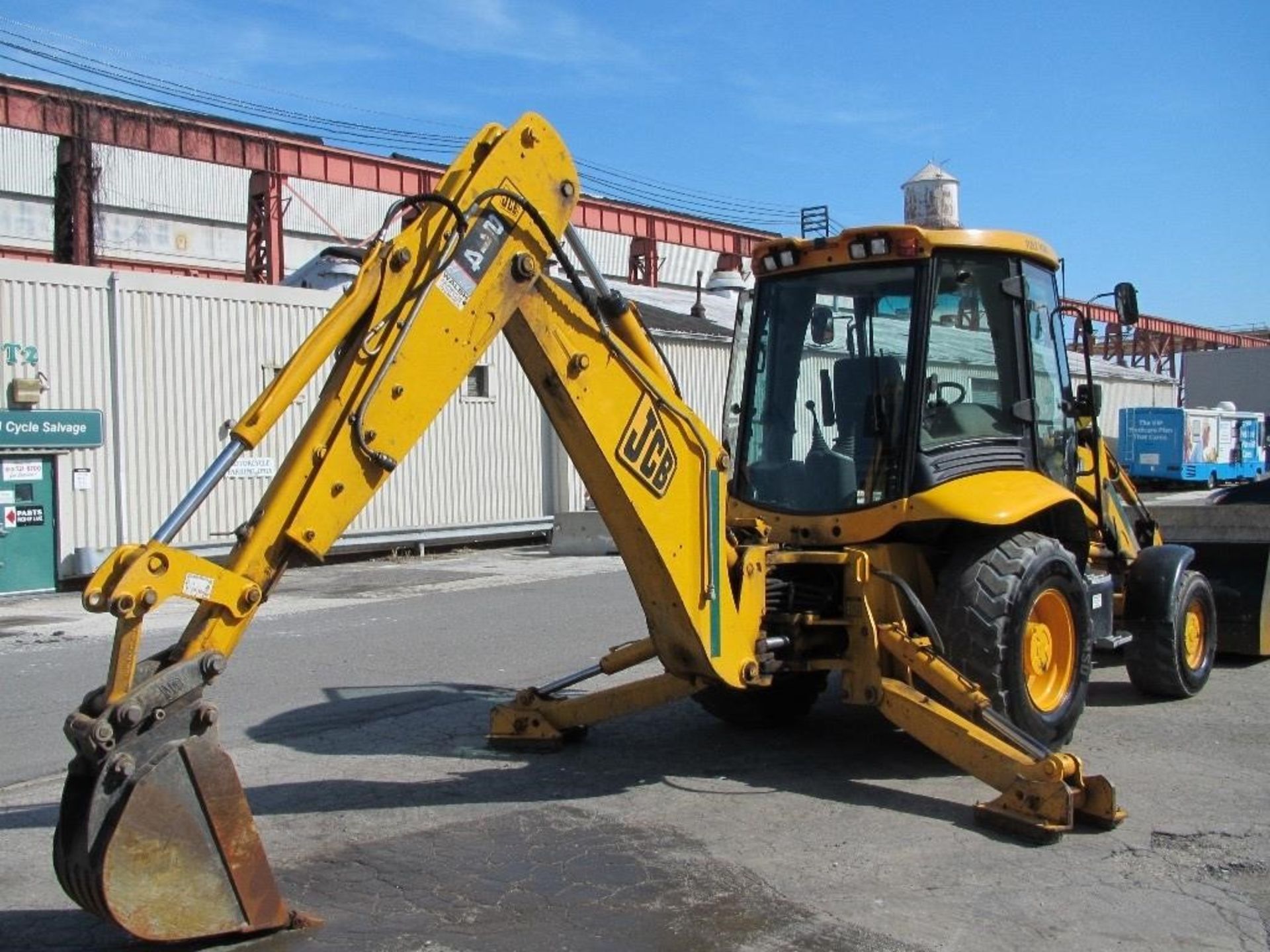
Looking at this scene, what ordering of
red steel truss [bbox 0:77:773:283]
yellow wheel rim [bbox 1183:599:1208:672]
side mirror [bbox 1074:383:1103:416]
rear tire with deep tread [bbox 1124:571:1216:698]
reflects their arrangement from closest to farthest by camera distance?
side mirror [bbox 1074:383:1103:416] < rear tire with deep tread [bbox 1124:571:1216:698] < yellow wheel rim [bbox 1183:599:1208:672] < red steel truss [bbox 0:77:773:283]

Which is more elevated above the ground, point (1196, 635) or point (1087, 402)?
point (1087, 402)

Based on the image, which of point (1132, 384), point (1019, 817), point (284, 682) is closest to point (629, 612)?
point (284, 682)

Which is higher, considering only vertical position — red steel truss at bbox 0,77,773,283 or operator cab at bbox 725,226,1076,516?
red steel truss at bbox 0,77,773,283

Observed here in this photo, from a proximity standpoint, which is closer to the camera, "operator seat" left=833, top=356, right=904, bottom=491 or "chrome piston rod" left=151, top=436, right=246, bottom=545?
"chrome piston rod" left=151, top=436, right=246, bottom=545

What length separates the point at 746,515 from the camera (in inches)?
289

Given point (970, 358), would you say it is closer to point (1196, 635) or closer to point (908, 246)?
point (908, 246)

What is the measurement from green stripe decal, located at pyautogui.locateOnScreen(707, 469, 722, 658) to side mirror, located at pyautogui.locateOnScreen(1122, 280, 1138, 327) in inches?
123

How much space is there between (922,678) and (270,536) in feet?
10.8

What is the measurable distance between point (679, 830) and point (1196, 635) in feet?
15.5

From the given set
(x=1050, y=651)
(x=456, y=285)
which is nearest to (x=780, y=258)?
(x=1050, y=651)

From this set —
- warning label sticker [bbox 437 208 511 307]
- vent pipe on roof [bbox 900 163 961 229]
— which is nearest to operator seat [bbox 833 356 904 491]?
warning label sticker [bbox 437 208 511 307]

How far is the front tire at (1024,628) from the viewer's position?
652 centimetres

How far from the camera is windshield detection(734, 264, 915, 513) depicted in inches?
274

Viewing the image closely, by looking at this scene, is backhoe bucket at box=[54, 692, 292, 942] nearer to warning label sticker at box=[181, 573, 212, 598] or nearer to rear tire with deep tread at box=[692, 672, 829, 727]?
warning label sticker at box=[181, 573, 212, 598]
